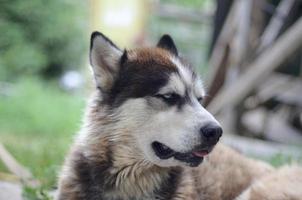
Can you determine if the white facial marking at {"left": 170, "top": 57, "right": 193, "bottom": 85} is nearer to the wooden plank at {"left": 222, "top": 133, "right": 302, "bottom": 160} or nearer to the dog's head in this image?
the dog's head

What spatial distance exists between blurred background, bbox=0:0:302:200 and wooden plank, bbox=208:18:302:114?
1cm

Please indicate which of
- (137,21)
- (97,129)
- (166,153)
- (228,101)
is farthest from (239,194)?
(137,21)

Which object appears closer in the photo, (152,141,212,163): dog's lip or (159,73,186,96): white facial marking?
(152,141,212,163): dog's lip

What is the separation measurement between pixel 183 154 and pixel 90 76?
1.51m

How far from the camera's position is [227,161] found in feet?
17.7

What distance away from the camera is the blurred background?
752cm

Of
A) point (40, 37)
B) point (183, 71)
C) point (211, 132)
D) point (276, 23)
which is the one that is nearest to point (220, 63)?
point (276, 23)

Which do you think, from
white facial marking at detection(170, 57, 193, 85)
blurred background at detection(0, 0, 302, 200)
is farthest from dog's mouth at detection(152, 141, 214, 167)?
blurred background at detection(0, 0, 302, 200)

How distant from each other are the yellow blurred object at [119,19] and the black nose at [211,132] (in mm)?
9079

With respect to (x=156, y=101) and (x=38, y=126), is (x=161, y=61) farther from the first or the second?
(x=38, y=126)

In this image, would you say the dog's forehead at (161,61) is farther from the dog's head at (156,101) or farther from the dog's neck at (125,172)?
the dog's neck at (125,172)

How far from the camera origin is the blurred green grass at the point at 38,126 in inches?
271

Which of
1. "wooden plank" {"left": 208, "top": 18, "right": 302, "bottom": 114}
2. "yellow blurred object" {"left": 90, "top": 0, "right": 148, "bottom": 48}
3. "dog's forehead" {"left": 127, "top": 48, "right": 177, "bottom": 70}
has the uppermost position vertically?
"dog's forehead" {"left": 127, "top": 48, "right": 177, "bottom": 70}

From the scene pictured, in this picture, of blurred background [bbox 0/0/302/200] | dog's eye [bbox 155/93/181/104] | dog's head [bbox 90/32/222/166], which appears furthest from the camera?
blurred background [bbox 0/0/302/200]
